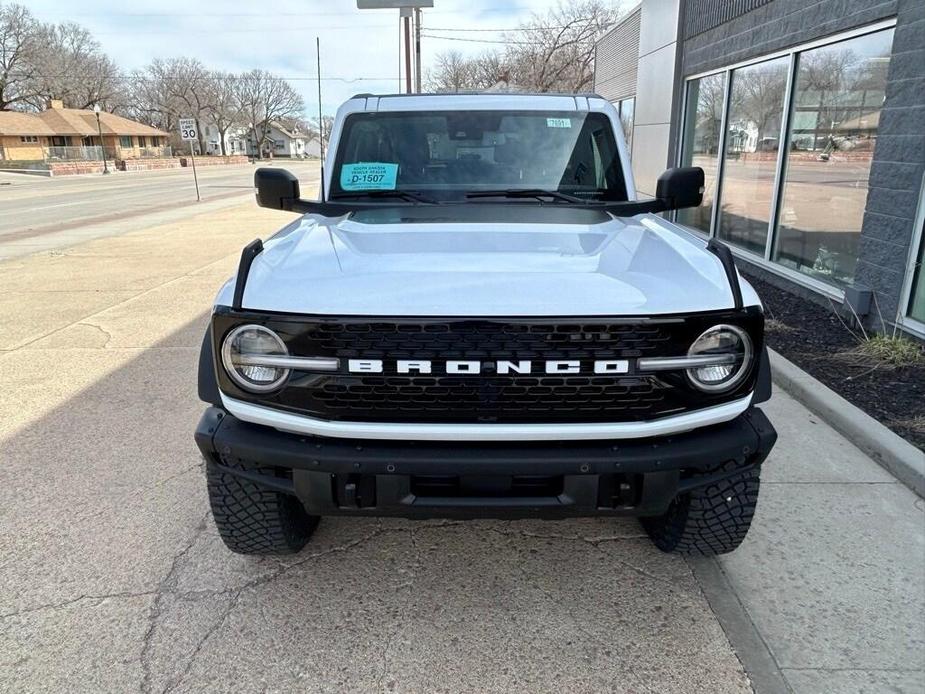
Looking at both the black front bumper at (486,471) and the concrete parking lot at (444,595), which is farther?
the concrete parking lot at (444,595)

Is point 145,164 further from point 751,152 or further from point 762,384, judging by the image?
point 762,384

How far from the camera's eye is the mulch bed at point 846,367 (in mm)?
4184

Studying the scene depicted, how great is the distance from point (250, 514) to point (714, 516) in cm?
175

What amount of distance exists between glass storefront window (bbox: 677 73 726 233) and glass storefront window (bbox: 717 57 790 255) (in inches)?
15.5

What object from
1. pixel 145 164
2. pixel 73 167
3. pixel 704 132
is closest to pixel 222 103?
pixel 145 164

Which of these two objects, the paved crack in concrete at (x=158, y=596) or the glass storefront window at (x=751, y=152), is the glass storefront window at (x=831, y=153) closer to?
the glass storefront window at (x=751, y=152)

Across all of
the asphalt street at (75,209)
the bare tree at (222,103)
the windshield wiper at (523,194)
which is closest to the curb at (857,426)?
the windshield wiper at (523,194)

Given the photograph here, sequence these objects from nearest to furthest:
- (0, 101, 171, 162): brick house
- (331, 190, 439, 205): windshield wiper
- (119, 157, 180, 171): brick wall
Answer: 1. (331, 190, 439, 205): windshield wiper
2. (119, 157, 180, 171): brick wall
3. (0, 101, 171, 162): brick house

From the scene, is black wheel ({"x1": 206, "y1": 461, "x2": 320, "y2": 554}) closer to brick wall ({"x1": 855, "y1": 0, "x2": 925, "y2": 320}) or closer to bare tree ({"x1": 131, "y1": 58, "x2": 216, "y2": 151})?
brick wall ({"x1": 855, "y1": 0, "x2": 925, "y2": 320})

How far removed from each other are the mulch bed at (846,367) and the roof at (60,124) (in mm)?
75064

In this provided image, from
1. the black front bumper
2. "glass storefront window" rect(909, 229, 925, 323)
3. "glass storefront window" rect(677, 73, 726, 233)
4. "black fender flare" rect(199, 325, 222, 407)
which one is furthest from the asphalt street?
"glass storefront window" rect(909, 229, 925, 323)

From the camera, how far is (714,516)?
2.65 metres

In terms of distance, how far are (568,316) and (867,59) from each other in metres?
5.81

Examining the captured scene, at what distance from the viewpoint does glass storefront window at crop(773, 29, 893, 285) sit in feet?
20.5
